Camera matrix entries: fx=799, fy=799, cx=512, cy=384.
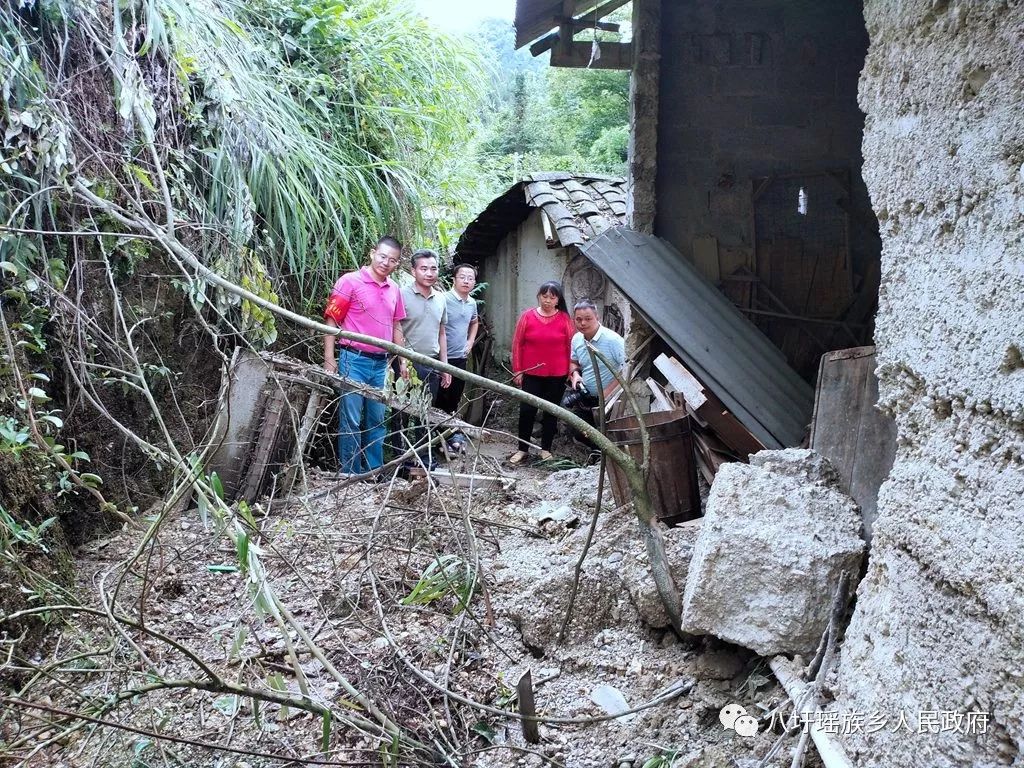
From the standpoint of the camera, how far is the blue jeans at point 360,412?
16.6 feet

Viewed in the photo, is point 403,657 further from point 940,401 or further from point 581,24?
point 581,24

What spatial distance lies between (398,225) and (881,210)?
4946 mm

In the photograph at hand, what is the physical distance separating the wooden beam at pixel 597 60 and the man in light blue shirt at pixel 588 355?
1.69 m

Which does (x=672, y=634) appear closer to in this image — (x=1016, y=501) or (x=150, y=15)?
(x=1016, y=501)

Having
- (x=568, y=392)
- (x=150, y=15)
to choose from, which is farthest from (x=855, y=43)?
(x=150, y=15)

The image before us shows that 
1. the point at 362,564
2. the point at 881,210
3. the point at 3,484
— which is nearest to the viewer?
the point at 881,210

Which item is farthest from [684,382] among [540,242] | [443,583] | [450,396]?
[540,242]

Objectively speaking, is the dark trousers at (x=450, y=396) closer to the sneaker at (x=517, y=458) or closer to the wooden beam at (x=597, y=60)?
the sneaker at (x=517, y=458)

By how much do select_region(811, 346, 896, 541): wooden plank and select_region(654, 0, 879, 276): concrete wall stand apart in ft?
7.73

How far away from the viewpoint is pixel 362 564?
12.3 ft

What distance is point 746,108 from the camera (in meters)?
5.21

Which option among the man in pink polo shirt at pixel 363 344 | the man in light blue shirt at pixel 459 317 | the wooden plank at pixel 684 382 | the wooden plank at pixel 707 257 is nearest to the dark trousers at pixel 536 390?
the man in light blue shirt at pixel 459 317

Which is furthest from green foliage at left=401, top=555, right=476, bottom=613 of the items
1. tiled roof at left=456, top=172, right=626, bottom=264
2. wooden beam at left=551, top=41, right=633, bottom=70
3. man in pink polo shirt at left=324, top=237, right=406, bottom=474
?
tiled roof at left=456, top=172, right=626, bottom=264

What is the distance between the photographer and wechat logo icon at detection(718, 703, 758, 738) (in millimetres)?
2418
